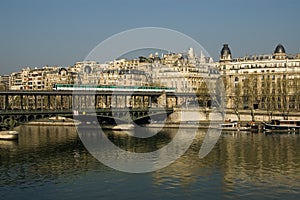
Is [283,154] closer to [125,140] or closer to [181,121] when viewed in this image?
[125,140]

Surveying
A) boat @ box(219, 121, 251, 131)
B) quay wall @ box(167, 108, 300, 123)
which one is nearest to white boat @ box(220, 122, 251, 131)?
boat @ box(219, 121, 251, 131)

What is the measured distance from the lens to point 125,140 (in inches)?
2099

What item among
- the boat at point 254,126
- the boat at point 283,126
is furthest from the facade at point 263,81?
the boat at point 254,126

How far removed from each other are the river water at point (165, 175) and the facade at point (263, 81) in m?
35.7

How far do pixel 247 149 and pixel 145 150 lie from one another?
9317 millimetres

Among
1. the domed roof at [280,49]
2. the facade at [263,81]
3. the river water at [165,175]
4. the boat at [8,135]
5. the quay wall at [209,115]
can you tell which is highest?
the domed roof at [280,49]

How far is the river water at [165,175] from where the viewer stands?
25797mm

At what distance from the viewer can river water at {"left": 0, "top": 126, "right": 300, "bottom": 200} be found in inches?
1016

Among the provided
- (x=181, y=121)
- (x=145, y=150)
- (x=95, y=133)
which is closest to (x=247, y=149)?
(x=145, y=150)

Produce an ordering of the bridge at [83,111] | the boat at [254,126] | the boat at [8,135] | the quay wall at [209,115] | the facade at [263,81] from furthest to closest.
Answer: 1. the facade at [263,81]
2. the quay wall at [209,115]
3. the boat at [254,126]
4. the bridge at [83,111]
5. the boat at [8,135]

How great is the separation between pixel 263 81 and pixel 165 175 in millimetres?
63938

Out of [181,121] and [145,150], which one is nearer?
[145,150]

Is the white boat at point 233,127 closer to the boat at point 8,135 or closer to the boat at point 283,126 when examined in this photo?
the boat at point 283,126

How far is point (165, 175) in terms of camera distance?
30.6 meters
